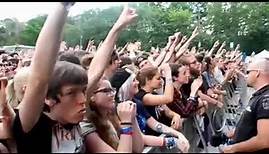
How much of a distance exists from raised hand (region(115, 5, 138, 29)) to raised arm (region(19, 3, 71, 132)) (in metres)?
0.25

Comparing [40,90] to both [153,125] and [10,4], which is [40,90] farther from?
[153,125]

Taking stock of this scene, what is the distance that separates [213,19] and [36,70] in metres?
1.61

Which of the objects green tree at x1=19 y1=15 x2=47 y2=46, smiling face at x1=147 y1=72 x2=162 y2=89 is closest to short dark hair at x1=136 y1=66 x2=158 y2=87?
smiling face at x1=147 y1=72 x2=162 y2=89

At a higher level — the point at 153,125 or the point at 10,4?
the point at 10,4

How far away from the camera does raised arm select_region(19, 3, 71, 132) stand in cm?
158

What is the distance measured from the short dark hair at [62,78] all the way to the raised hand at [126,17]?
247mm

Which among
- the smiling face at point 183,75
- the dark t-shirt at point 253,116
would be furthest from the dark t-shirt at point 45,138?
the smiling face at point 183,75

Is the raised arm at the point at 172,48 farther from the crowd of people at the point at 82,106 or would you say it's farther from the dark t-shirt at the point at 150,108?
the dark t-shirt at the point at 150,108

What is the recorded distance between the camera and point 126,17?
5.98 ft

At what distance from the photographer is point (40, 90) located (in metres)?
1.62

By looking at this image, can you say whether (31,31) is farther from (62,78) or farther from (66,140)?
(66,140)

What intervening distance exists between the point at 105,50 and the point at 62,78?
1.20 ft

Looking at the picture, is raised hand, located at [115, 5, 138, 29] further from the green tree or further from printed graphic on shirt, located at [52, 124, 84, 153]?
printed graphic on shirt, located at [52, 124, 84, 153]

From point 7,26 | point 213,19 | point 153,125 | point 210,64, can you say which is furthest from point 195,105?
point 7,26
